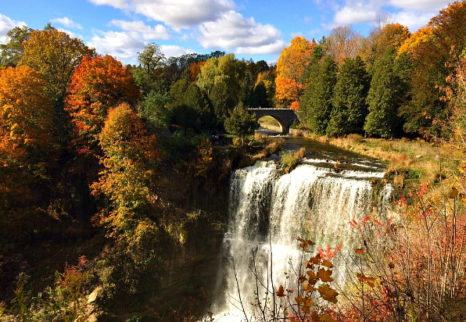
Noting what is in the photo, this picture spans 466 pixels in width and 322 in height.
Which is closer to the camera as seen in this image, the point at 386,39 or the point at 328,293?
the point at 328,293

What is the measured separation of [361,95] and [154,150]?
852 inches

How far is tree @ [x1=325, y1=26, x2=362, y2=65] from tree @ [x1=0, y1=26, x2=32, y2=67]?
46402 mm

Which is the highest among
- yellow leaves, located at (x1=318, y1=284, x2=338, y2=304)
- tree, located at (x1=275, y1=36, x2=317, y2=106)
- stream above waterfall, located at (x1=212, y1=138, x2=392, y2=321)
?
tree, located at (x1=275, y1=36, x2=317, y2=106)

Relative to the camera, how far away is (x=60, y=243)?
17.4 metres

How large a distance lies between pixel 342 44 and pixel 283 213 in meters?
48.1

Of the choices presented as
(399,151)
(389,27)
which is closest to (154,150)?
(399,151)

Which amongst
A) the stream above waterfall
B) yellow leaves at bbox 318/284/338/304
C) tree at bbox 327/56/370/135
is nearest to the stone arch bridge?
tree at bbox 327/56/370/135

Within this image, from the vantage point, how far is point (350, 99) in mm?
27750

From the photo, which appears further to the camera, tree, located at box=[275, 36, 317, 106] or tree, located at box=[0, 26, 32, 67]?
tree, located at box=[275, 36, 317, 106]

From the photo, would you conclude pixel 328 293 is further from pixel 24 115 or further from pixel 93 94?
pixel 24 115

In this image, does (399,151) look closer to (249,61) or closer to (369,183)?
(369,183)

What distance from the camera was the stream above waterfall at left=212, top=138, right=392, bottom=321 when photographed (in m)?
15.0

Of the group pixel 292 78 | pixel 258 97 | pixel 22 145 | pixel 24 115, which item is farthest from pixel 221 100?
pixel 292 78

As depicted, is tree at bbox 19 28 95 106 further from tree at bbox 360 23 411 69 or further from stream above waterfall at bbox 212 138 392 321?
tree at bbox 360 23 411 69
